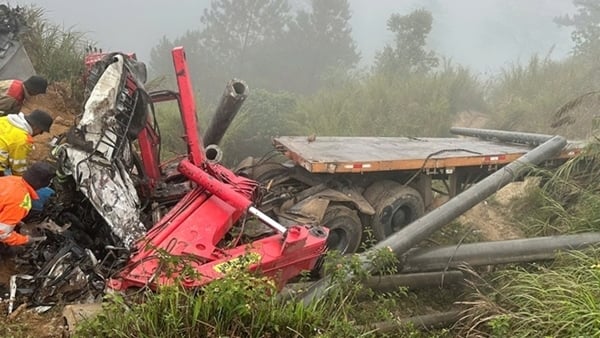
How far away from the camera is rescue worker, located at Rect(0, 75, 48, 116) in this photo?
5883mm

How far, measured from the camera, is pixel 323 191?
579 centimetres

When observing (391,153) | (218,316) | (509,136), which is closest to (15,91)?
(218,316)

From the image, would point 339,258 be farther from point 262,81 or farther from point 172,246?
point 262,81

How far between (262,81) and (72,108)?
22.5 metres

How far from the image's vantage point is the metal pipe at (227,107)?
5.35 m

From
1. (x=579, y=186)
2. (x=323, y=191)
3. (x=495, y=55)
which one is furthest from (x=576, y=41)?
(x=495, y=55)

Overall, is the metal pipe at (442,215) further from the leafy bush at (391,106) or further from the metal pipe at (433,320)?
the leafy bush at (391,106)

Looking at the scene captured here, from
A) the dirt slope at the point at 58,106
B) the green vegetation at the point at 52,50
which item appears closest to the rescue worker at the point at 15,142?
the dirt slope at the point at 58,106

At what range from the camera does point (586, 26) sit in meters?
21.3

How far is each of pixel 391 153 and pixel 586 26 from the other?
1895 cm

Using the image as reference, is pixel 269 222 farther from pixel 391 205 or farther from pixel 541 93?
pixel 541 93

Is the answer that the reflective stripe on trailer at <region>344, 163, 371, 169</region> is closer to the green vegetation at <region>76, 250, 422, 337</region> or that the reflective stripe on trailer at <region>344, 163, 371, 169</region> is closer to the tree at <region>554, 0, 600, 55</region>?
the green vegetation at <region>76, 250, 422, 337</region>

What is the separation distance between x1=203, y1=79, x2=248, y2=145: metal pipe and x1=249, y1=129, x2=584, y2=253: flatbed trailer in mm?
807

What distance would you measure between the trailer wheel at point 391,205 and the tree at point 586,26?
12.7 m
